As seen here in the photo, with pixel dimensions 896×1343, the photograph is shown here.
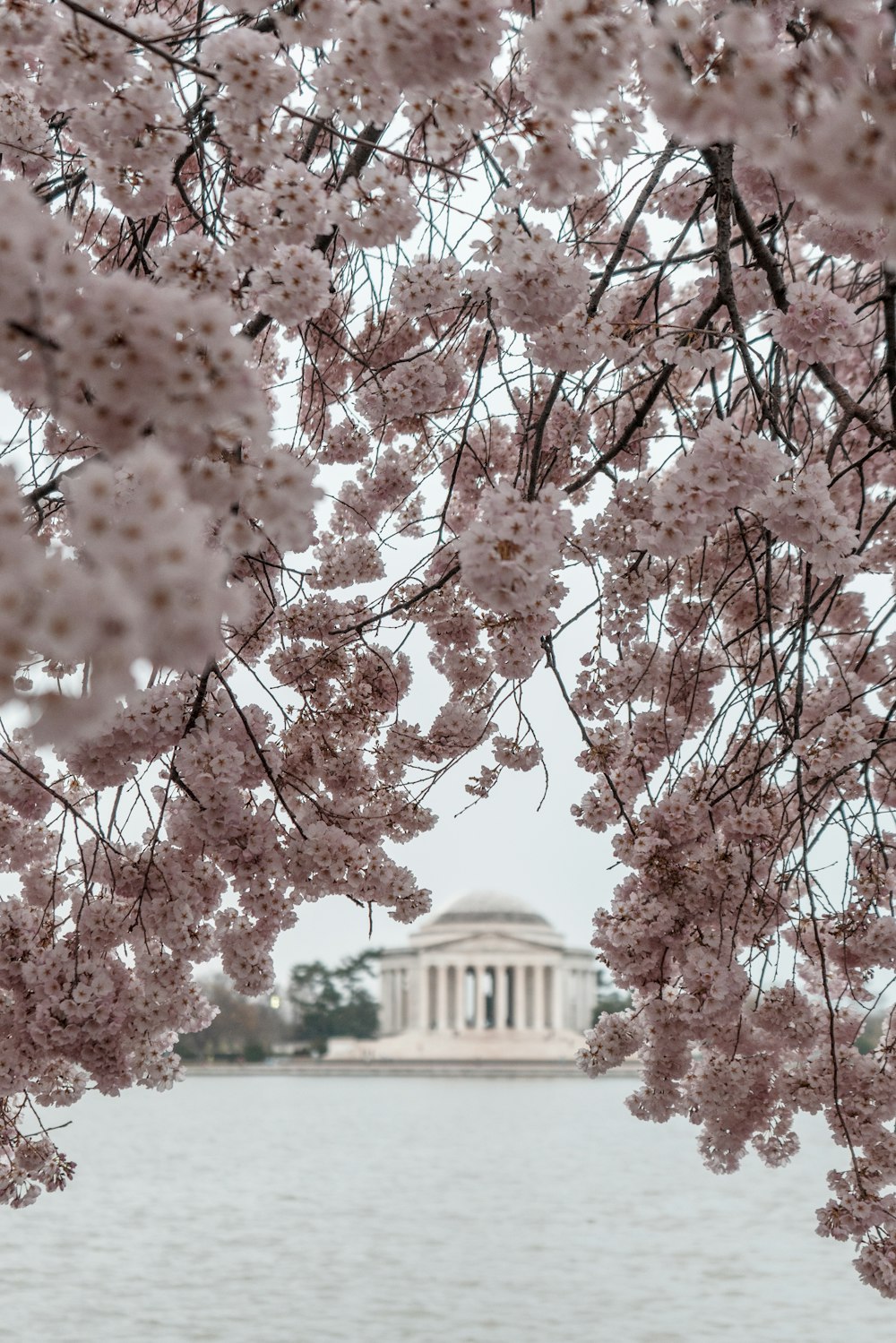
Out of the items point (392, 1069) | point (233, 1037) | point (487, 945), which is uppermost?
point (487, 945)

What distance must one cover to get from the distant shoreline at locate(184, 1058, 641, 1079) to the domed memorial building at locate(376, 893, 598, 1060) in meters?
3.95

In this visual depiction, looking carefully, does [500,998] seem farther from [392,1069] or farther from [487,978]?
[392,1069]

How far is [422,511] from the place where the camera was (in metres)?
5.47

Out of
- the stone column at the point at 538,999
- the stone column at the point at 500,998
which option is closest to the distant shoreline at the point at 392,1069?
the stone column at the point at 500,998

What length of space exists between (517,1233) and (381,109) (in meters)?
10.4

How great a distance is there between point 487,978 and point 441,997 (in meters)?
3.85

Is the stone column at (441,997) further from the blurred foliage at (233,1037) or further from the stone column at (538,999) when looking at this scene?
the blurred foliage at (233,1037)

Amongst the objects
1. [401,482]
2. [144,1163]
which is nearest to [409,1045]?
[144,1163]

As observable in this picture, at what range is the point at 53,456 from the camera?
162 inches

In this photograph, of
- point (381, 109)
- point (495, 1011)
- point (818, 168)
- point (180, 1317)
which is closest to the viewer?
point (818, 168)

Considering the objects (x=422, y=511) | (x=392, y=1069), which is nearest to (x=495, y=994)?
(x=392, y=1069)

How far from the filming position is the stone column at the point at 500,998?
213ft

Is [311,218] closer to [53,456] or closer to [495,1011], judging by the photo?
[53,456]

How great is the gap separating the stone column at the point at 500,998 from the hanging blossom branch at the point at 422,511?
61473mm
